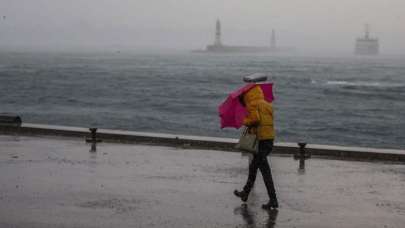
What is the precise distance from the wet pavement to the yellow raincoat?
0.85 m

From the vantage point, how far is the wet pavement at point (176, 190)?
25.0 feet

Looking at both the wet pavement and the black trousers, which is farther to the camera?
the black trousers

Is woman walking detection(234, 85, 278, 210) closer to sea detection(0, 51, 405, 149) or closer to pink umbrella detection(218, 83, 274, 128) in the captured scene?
pink umbrella detection(218, 83, 274, 128)

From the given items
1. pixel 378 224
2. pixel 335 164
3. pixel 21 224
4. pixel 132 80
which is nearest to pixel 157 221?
pixel 21 224

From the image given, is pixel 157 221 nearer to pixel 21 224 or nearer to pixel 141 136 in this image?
pixel 21 224

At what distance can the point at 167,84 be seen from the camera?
77125 mm

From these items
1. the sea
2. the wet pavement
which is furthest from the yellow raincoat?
the sea

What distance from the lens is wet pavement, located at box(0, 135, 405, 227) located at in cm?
762

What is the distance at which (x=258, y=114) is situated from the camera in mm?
8109

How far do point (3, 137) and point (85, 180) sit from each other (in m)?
5.05

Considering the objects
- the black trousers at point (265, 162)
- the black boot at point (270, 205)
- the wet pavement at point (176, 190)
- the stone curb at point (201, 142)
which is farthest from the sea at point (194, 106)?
the black boot at point (270, 205)

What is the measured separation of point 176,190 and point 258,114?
171cm

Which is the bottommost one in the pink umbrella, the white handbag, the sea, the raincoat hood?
the sea

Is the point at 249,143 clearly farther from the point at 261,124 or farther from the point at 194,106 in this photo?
the point at 194,106
